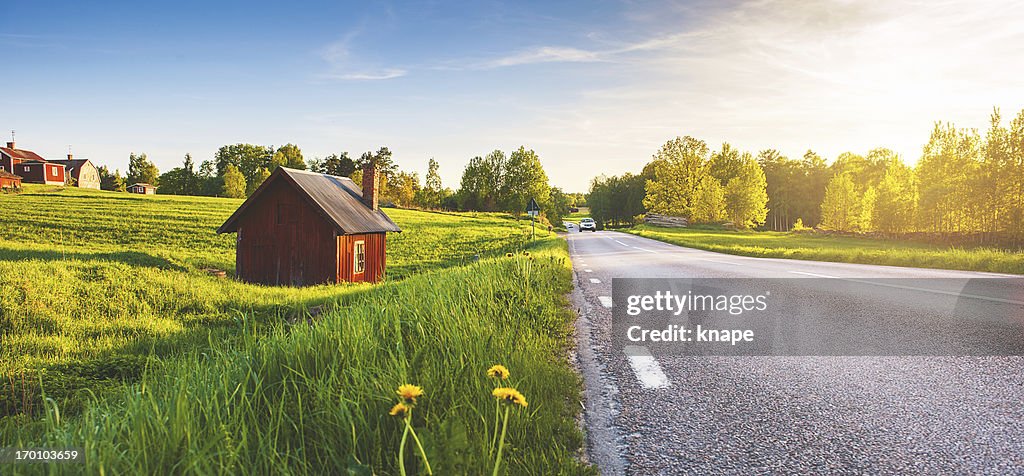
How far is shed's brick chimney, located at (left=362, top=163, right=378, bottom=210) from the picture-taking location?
28781mm

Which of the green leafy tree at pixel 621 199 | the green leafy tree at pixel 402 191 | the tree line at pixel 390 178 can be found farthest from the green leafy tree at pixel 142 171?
the green leafy tree at pixel 621 199

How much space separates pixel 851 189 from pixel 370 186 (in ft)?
173

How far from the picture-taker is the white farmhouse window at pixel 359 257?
2510cm

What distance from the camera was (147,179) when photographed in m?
105

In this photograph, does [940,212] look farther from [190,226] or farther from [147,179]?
[147,179]

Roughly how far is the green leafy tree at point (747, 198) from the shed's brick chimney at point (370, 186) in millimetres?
44997

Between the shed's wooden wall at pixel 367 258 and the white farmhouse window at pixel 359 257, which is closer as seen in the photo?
the shed's wooden wall at pixel 367 258

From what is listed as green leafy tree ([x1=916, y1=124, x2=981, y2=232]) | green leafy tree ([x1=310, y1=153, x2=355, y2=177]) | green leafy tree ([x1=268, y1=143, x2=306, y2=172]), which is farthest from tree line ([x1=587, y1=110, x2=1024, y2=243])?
green leafy tree ([x1=268, y1=143, x2=306, y2=172])

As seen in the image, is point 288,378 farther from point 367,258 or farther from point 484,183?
point 484,183

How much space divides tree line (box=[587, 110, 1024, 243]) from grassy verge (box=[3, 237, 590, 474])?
34.8 metres

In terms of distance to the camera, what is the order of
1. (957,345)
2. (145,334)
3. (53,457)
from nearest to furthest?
(53,457)
(957,345)
(145,334)

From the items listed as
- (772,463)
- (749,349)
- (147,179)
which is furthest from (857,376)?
(147,179)

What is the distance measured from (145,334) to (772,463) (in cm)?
1409

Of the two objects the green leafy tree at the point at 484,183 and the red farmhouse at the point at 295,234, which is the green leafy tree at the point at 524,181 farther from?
the red farmhouse at the point at 295,234
